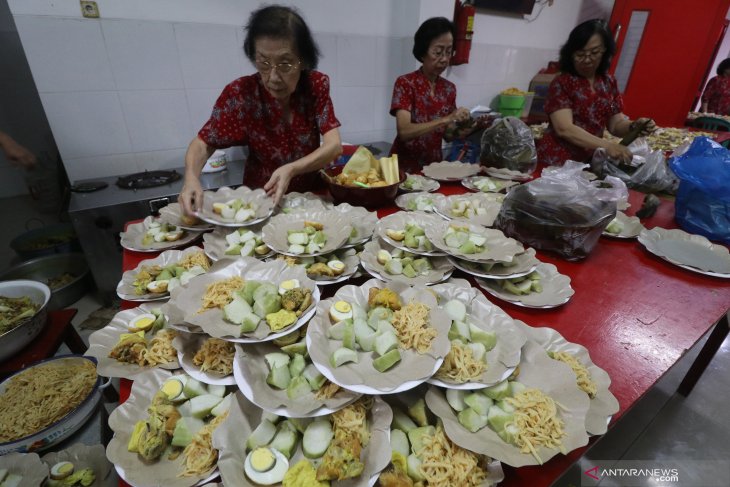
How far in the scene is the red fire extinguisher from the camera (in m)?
4.68

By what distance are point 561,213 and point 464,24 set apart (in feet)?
13.6

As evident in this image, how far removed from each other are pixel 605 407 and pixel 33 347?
283 cm

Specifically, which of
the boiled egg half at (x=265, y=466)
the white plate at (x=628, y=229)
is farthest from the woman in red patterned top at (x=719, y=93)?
the boiled egg half at (x=265, y=466)

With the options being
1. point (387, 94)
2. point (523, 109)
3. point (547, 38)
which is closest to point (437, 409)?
point (387, 94)

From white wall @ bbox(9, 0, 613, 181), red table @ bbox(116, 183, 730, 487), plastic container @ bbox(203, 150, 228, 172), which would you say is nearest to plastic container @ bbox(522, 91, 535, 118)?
white wall @ bbox(9, 0, 613, 181)

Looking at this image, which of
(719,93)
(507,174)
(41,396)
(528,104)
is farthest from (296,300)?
(719,93)

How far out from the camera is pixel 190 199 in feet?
6.22

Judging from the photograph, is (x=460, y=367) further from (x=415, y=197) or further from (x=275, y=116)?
(x=275, y=116)

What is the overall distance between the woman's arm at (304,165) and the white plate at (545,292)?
Result: 128 centimetres

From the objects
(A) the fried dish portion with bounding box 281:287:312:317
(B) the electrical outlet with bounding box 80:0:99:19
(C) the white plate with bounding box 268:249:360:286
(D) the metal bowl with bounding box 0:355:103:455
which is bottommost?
(D) the metal bowl with bounding box 0:355:103:455

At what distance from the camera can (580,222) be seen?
66.8 inches

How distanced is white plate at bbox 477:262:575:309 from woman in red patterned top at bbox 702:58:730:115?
28.9 feet

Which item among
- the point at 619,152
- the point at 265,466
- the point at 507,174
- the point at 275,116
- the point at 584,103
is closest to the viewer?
the point at 265,466

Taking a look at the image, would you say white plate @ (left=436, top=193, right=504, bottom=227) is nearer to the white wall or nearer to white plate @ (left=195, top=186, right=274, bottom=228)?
white plate @ (left=195, top=186, right=274, bottom=228)
